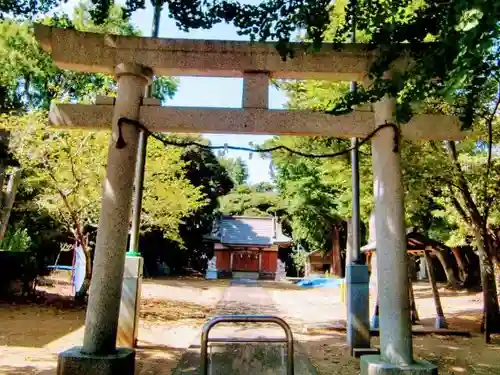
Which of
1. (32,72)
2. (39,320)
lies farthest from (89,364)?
(32,72)

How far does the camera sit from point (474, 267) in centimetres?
2081

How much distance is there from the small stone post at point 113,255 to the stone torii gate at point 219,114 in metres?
0.01

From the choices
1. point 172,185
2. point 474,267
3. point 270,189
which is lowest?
point 474,267

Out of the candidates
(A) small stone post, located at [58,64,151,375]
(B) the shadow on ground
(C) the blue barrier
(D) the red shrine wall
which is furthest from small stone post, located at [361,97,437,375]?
(D) the red shrine wall

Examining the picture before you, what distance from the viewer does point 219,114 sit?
4.56 metres

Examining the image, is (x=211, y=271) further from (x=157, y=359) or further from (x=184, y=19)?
(x=184, y=19)

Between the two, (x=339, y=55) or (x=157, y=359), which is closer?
(x=339, y=55)

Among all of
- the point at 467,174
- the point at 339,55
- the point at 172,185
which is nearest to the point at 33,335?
the point at 172,185

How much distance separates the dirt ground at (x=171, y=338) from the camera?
5.90 m

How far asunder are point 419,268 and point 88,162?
30.3 meters

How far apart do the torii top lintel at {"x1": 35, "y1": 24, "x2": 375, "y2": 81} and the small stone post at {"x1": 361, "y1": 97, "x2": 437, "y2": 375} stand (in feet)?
2.29

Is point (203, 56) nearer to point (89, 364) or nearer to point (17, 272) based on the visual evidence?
point (89, 364)

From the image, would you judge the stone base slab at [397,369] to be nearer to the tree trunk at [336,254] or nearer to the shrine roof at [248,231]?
the tree trunk at [336,254]

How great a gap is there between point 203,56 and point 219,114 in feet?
2.33
